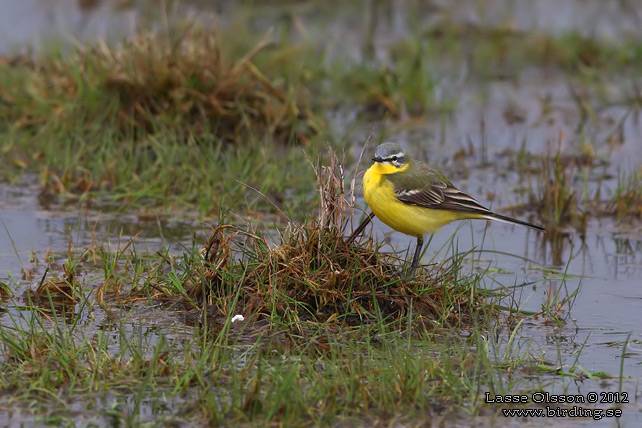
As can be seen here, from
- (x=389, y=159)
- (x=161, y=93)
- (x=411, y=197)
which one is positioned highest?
(x=161, y=93)

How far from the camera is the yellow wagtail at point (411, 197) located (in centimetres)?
702

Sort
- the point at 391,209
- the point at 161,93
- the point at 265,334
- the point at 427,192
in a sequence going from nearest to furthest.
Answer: the point at 265,334 < the point at 391,209 < the point at 427,192 < the point at 161,93

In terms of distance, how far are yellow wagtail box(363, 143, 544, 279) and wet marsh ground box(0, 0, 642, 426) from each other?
22 cm

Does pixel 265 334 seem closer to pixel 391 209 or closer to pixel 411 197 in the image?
pixel 391 209

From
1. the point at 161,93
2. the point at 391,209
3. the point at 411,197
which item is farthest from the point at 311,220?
the point at 161,93

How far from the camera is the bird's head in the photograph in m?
7.20

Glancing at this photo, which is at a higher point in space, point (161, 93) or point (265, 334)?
Result: point (161, 93)

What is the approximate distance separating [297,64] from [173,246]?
425 cm

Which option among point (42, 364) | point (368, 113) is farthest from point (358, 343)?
point (368, 113)

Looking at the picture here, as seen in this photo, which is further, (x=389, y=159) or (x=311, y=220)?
(x=389, y=159)

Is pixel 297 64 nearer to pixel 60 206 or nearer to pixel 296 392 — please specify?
pixel 60 206

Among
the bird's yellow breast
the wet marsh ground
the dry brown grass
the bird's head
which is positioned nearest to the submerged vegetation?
the wet marsh ground

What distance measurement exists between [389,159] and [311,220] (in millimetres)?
795

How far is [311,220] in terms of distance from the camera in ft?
22.2
